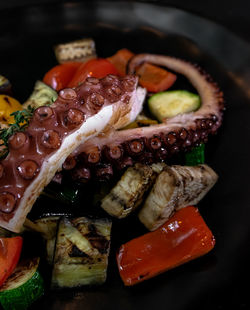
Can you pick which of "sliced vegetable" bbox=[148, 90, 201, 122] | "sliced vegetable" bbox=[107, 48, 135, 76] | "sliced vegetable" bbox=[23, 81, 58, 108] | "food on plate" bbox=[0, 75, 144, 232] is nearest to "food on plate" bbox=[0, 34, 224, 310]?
"food on plate" bbox=[0, 75, 144, 232]

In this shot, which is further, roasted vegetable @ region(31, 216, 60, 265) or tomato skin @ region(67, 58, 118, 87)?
tomato skin @ region(67, 58, 118, 87)

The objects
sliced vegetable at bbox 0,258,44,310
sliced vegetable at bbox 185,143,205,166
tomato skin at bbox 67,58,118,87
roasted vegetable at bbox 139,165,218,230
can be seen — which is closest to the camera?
sliced vegetable at bbox 0,258,44,310

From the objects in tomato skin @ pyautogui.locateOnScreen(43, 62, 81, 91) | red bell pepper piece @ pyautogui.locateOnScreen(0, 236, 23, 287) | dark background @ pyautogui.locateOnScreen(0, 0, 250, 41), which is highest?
dark background @ pyautogui.locateOnScreen(0, 0, 250, 41)

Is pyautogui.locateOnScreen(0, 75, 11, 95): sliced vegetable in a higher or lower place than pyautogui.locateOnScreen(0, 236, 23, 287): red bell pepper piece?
higher

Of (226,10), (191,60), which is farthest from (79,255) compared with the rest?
(226,10)

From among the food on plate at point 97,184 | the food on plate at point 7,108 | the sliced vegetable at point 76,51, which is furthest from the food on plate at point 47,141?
the sliced vegetable at point 76,51

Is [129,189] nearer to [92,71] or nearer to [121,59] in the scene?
[92,71]

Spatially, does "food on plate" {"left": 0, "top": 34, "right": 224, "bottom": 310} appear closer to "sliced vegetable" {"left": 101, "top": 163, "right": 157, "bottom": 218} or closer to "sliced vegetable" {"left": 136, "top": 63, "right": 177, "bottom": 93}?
"sliced vegetable" {"left": 101, "top": 163, "right": 157, "bottom": 218}
